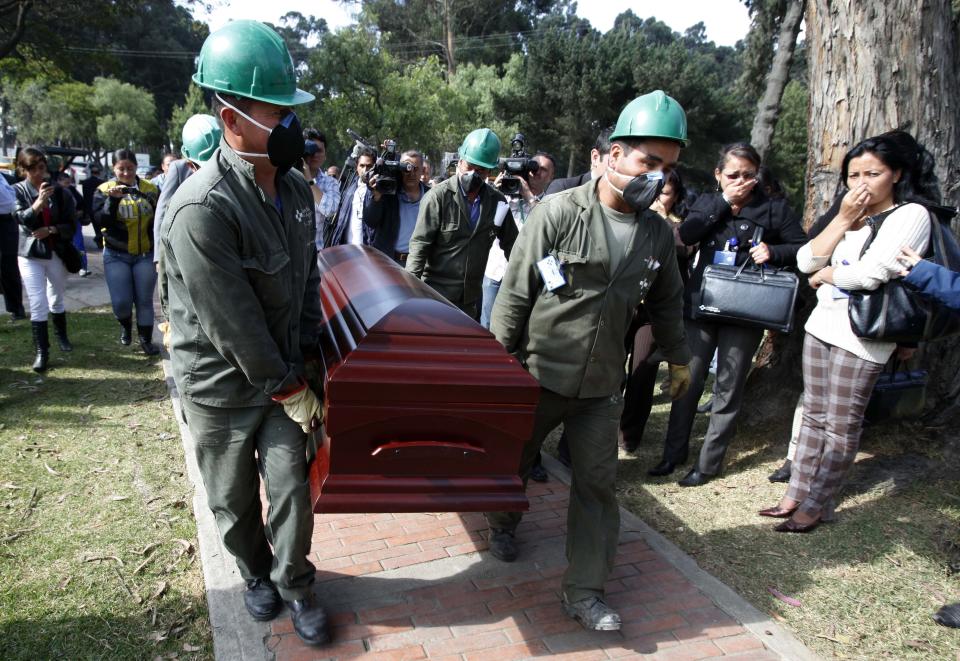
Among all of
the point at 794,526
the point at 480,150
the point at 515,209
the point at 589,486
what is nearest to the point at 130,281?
the point at 515,209

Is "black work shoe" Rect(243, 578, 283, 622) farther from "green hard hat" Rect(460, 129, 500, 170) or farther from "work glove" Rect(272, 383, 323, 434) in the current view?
"green hard hat" Rect(460, 129, 500, 170)

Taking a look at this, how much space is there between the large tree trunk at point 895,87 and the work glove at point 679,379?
1.99 m

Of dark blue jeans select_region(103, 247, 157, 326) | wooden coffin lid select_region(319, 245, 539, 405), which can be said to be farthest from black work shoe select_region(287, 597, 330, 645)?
dark blue jeans select_region(103, 247, 157, 326)

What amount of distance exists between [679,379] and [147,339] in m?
5.01

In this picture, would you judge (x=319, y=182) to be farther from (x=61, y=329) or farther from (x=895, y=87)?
(x=895, y=87)

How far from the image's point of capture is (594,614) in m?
2.57

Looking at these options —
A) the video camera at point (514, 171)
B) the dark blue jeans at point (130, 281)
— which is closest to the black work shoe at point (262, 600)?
the video camera at point (514, 171)

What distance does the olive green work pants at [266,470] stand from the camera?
2.37m

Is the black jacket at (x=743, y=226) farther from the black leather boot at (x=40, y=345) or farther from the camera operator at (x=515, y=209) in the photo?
the black leather boot at (x=40, y=345)

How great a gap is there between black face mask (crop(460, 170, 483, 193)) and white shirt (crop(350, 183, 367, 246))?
1.30 metres

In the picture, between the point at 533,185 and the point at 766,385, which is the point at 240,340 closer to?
the point at 533,185

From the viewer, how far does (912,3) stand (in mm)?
4023

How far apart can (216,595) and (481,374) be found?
4.92ft

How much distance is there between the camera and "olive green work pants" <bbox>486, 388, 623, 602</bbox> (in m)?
2.66
